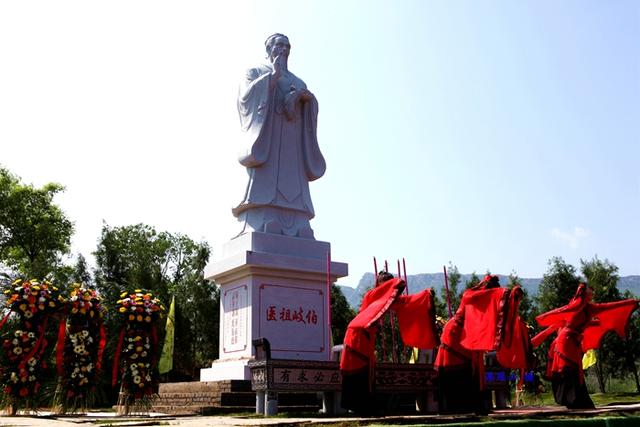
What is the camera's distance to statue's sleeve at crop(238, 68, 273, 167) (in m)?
13.5

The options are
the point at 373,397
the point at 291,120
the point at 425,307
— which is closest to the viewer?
the point at 373,397

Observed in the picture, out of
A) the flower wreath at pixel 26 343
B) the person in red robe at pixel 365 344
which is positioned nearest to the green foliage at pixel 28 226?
the flower wreath at pixel 26 343

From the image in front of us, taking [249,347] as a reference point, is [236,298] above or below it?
above

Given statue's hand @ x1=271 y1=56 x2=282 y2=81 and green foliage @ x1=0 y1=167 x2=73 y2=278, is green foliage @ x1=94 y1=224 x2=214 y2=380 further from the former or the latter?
statue's hand @ x1=271 y1=56 x2=282 y2=81

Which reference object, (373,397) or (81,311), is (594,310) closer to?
(373,397)

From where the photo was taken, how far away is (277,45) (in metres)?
14.3

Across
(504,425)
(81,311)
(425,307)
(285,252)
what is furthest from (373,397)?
(285,252)

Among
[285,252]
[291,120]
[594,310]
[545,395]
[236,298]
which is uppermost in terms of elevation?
[291,120]

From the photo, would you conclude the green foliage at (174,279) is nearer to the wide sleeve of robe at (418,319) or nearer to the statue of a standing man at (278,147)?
the statue of a standing man at (278,147)

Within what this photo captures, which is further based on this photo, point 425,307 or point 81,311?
point 81,311

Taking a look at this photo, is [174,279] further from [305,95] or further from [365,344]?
[365,344]

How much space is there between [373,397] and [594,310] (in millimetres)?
3118

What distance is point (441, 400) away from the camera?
7871 mm

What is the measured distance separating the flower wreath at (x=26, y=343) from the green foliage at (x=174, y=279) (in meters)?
14.3
